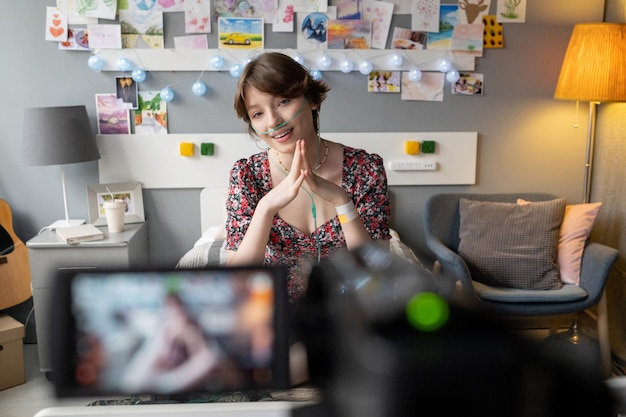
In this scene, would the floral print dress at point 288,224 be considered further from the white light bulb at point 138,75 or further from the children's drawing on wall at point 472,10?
the children's drawing on wall at point 472,10

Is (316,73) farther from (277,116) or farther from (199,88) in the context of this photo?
(277,116)

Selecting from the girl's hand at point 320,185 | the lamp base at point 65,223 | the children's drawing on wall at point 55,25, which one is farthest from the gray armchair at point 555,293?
the children's drawing on wall at point 55,25

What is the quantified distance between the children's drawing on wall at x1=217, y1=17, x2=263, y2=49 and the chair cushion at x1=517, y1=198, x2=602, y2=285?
1788 millimetres

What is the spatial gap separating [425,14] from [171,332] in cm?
275

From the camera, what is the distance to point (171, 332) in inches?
28.5

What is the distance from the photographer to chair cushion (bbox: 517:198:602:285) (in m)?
2.90

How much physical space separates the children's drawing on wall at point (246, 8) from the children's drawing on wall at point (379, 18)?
0.47 meters

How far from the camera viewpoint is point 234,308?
0.72m

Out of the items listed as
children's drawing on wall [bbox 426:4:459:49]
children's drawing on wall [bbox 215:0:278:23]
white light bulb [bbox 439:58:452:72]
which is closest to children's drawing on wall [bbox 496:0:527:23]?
children's drawing on wall [bbox 426:4:459:49]

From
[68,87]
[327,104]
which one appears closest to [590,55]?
[327,104]

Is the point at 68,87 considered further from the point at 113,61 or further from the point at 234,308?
the point at 234,308

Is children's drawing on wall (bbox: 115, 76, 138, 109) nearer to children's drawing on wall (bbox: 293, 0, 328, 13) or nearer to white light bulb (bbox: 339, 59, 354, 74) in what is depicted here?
children's drawing on wall (bbox: 293, 0, 328, 13)

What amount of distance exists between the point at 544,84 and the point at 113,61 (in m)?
2.26

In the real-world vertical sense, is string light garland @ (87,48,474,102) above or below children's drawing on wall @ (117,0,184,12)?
below
